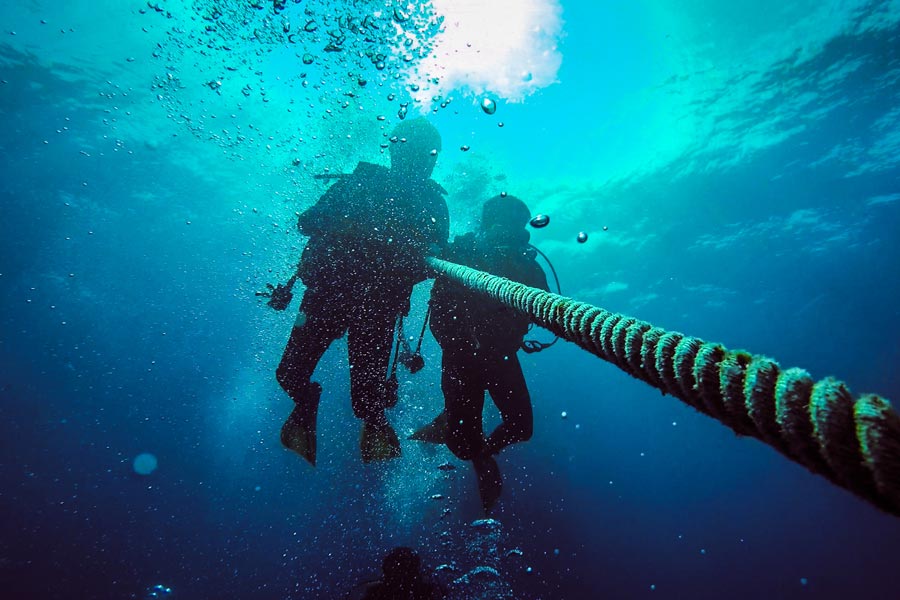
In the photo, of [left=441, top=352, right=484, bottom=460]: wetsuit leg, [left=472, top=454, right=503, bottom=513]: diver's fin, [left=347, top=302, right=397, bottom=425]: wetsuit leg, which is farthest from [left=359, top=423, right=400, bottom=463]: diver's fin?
[left=472, top=454, right=503, bottom=513]: diver's fin

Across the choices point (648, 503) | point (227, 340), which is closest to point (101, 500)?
point (227, 340)

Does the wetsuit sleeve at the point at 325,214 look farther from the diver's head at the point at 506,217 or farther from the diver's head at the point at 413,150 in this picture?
the diver's head at the point at 506,217

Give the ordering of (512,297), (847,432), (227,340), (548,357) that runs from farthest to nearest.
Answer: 1. (227,340)
2. (548,357)
3. (512,297)
4. (847,432)

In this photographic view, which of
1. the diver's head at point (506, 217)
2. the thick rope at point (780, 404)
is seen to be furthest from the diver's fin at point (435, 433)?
the thick rope at point (780, 404)

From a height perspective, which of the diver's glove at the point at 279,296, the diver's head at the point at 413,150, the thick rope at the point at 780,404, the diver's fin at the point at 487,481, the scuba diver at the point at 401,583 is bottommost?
the scuba diver at the point at 401,583

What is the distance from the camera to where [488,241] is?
20.1 feet

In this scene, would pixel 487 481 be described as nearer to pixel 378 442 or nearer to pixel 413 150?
pixel 378 442

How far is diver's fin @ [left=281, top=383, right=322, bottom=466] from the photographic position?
19.3ft

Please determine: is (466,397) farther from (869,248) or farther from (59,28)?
(869,248)

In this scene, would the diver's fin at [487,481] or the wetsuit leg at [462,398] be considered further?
the diver's fin at [487,481]

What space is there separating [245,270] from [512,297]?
41.1 meters

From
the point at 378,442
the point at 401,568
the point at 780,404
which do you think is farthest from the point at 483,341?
the point at 401,568

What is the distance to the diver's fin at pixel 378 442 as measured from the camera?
20.6ft

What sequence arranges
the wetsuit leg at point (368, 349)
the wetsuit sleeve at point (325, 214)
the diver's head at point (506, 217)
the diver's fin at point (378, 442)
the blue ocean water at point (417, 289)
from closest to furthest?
1. the wetsuit sleeve at point (325, 214)
2. the wetsuit leg at point (368, 349)
3. the diver's fin at point (378, 442)
4. the diver's head at point (506, 217)
5. the blue ocean water at point (417, 289)
